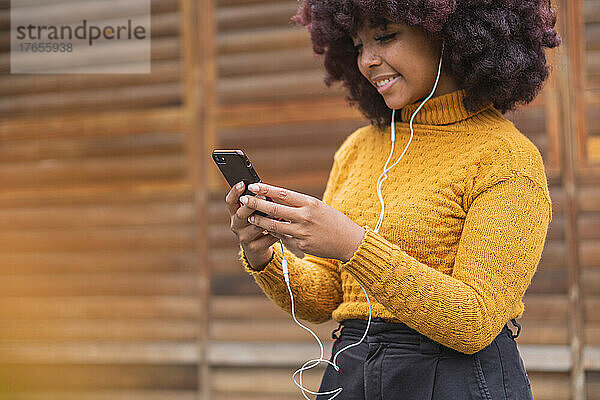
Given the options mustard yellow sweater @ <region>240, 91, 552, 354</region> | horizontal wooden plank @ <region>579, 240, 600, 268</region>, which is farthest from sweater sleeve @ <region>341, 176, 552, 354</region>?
horizontal wooden plank @ <region>579, 240, 600, 268</region>

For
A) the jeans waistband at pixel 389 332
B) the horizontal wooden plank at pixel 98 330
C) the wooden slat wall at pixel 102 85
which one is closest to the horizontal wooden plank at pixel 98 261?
the horizontal wooden plank at pixel 98 330

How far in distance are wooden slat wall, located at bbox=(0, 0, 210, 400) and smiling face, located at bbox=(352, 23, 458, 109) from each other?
203cm

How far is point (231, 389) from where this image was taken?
11.3 feet

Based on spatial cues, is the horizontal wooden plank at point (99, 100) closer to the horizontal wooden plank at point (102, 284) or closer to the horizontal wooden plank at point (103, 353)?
the horizontal wooden plank at point (102, 284)

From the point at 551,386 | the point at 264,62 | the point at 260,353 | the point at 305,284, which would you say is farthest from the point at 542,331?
the point at 305,284

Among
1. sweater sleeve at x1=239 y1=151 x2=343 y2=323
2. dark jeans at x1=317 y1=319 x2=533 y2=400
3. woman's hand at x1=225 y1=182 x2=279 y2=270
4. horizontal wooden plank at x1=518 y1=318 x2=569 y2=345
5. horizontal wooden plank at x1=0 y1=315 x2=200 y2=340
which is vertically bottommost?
horizontal wooden plank at x1=0 y1=315 x2=200 y2=340

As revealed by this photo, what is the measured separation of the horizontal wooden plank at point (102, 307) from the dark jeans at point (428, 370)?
6.80ft

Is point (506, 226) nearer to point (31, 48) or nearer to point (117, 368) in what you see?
point (117, 368)

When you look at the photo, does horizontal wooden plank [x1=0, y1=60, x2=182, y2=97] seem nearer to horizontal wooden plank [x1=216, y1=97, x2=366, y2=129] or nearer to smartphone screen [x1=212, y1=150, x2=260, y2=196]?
horizontal wooden plank [x1=216, y1=97, x2=366, y2=129]

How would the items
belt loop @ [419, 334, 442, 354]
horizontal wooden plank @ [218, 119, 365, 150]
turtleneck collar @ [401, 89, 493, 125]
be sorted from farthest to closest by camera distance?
horizontal wooden plank @ [218, 119, 365, 150] < turtleneck collar @ [401, 89, 493, 125] < belt loop @ [419, 334, 442, 354]

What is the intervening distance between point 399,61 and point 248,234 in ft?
1.50

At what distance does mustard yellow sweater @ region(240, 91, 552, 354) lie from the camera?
53.4 inches

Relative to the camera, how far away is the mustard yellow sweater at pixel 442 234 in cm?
136

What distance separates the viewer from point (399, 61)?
155cm
